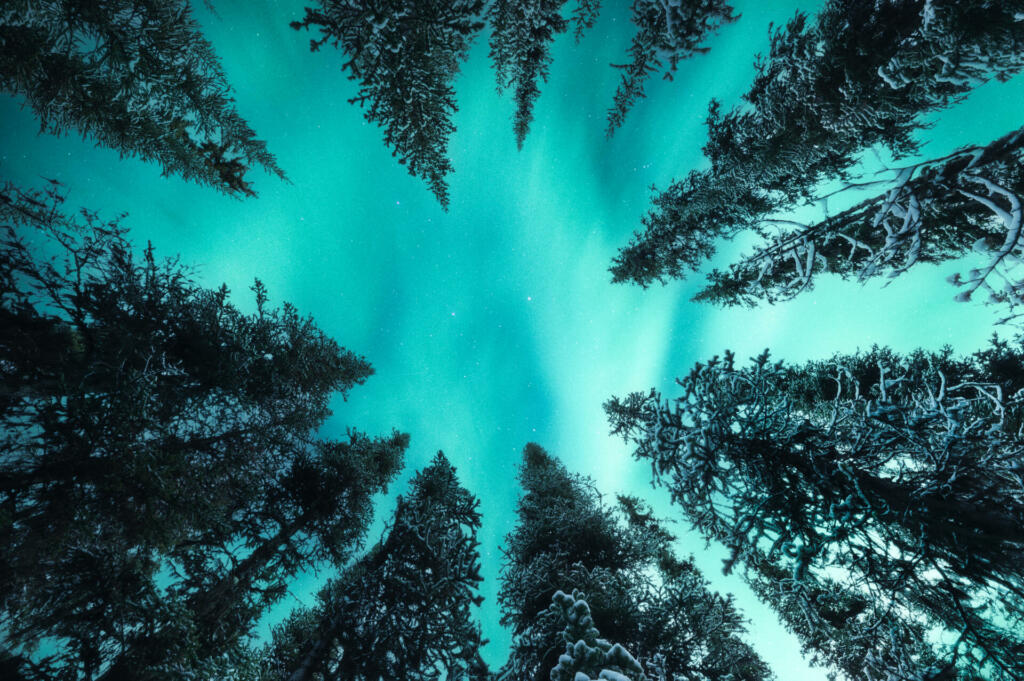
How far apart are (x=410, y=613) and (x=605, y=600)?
15.6 feet

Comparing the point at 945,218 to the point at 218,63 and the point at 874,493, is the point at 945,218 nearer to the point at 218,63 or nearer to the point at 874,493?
the point at 874,493

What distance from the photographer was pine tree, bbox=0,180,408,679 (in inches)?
184

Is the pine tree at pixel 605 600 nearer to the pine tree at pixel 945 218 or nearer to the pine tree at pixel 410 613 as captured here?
the pine tree at pixel 410 613

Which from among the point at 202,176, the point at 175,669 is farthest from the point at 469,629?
the point at 202,176

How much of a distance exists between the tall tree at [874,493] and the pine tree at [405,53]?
6687mm

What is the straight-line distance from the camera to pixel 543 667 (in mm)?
7055

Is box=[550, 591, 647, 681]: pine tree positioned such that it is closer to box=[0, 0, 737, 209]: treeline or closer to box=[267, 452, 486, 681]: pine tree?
box=[267, 452, 486, 681]: pine tree

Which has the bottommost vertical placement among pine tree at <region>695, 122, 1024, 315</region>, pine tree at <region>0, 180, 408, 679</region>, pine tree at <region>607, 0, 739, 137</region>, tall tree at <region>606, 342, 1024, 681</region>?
pine tree at <region>0, 180, 408, 679</region>

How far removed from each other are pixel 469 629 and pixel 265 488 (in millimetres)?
7383

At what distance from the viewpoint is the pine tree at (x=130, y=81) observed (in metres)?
6.09

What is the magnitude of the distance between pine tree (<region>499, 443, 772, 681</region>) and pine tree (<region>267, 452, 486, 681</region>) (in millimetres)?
1497

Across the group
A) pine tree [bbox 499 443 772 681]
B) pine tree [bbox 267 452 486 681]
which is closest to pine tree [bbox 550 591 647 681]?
pine tree [bbox 499 443 772 681]

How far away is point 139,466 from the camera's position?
5.12m

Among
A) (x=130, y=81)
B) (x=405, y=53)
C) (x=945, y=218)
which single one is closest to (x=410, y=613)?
(x=405, y=53)
